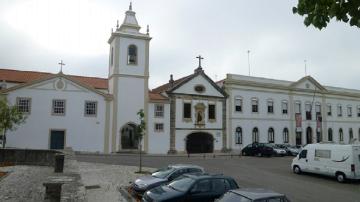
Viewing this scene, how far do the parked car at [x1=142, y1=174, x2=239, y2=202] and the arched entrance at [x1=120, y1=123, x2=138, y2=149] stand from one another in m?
27.0

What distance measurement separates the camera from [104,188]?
16531mm

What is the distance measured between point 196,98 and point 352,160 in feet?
81.2

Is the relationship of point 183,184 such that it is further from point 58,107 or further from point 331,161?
point 58,107

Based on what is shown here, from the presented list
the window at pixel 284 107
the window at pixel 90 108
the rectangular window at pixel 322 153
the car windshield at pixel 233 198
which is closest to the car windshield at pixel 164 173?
the car windshield at pixel 233 198

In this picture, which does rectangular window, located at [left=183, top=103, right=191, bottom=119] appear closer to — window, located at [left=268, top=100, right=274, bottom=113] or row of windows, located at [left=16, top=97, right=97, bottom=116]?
row of windows, located at [left=16, top=97, right=97, bottom=116]

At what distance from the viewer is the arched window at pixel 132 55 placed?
40.7m

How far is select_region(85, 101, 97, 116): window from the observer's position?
37.7m

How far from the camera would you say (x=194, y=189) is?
1184 cm

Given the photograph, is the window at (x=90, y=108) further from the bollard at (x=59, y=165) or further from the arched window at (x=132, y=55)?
the bollard at (x=59, y=165)

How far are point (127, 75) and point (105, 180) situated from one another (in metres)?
22.6

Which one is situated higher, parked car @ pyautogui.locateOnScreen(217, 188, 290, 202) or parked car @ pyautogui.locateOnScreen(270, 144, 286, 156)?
parked car @ pyautogui.locateOnScreen(217, 188, 290, 202)

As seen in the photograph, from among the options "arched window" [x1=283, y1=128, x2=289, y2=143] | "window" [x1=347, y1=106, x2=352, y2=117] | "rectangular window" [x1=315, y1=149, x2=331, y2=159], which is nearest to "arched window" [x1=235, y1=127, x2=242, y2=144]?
"arched window" [x1=283, y1=128, x2=289, y2=143]

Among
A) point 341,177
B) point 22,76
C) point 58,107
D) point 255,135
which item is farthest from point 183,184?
point 255,135

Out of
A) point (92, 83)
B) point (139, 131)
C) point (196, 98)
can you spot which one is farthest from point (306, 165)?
point (92, 83)
